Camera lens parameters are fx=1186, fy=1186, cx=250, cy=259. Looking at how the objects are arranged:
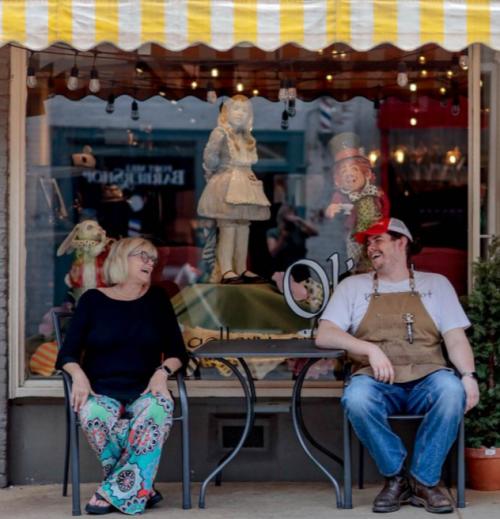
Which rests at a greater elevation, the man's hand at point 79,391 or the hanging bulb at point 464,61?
the hanging bulb at point 464,61

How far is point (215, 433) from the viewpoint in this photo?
6.27m

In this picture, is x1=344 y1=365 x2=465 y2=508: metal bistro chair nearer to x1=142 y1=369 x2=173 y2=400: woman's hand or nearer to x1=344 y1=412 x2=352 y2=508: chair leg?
x1=344 y1=412 x2=352 y2=508: chair leg

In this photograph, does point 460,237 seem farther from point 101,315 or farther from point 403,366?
point 101,315

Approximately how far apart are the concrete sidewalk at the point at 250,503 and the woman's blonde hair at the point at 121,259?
3.64 ft

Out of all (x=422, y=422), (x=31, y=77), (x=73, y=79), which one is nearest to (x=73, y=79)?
(x=73, y=79)

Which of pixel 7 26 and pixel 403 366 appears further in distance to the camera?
pixel 403 366

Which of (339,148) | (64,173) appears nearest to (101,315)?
(64,173)

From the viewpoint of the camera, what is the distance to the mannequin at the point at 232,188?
22.3 feet

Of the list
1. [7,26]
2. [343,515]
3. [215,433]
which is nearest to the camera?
[7,26]

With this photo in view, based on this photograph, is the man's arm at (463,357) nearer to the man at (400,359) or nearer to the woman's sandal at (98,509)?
the man at (400,359)

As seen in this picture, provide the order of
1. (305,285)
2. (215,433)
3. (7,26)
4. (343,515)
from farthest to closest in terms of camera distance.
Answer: (305,285), (215,433), (343,515), (7,26)

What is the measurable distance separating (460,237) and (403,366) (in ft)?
3.82

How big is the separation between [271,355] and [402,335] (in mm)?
624

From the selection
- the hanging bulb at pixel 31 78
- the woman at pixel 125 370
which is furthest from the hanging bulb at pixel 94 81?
the woman at pixel 125 370
